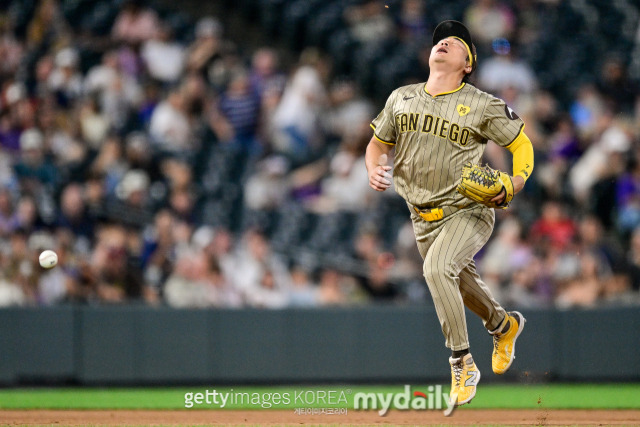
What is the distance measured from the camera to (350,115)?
1235 centimetres

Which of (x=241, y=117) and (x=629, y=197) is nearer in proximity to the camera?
(x=629, y=197)

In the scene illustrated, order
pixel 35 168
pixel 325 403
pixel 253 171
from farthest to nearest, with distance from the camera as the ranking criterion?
pixel 253 171 → pixel 35 168 → pixel 325 403

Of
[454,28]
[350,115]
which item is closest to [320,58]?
[350,115]

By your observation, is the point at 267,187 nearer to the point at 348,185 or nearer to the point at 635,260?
the point at 348,185

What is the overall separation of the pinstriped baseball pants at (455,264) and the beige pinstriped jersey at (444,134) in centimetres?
15

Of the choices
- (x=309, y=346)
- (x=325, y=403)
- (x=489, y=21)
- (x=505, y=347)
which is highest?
(x=489, y=21)

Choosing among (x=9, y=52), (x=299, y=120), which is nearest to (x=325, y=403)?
(x=299, y=120)

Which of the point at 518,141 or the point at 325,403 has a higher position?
the point at 518,141

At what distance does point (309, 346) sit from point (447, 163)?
Result: 484cm

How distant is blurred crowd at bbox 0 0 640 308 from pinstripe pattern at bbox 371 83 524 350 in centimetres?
443

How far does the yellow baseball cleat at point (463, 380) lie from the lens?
6.00m

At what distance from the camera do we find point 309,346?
1051 cm

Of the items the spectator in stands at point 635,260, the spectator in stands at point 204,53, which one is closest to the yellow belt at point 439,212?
the spectator in stands at point 635,260

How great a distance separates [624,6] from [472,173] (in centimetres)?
909
